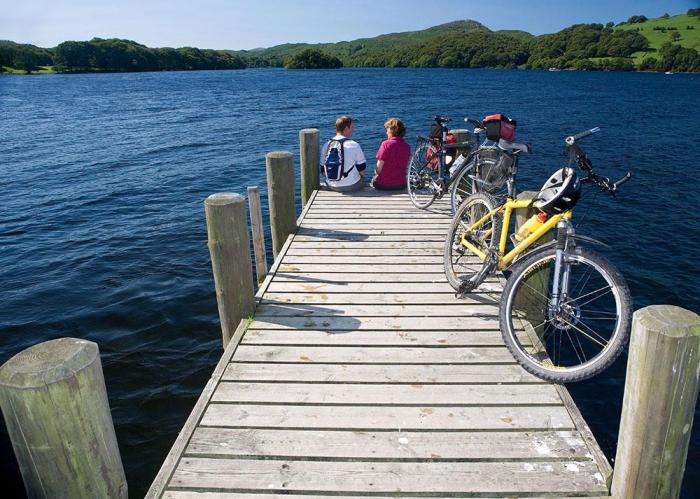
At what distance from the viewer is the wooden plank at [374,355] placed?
4.68 meters

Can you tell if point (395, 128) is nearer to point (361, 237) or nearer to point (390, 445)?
point (361, 237)

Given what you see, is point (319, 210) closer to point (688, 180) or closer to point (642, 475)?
point (642, 475)

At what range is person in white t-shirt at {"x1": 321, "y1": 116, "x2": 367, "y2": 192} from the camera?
384 inches

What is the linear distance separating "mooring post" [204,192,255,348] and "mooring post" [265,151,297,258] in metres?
2.29

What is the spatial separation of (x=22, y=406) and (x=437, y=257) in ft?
17.9

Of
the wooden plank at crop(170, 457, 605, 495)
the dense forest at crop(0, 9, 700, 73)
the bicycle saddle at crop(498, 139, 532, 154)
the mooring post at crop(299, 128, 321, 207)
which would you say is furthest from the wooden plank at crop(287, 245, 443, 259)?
the dense forest at crop(0, 9, 700, 73)

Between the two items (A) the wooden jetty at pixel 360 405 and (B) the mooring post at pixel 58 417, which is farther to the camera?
(A) the wooden jetty at pixel 360 405

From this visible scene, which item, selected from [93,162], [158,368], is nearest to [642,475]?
[158,368]

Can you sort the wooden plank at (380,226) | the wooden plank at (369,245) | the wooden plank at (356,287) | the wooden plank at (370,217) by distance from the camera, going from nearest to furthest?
the wooden plank at (356,287), the wooden plank at (369,245), the wooden plank at (380,226), the wooden plank at (370,217)

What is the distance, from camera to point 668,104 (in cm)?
4791

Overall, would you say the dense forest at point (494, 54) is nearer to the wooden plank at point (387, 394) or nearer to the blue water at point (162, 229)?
the blue water at point (162, 229)

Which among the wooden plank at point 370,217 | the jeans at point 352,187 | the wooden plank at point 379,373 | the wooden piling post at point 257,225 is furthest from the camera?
the jeans at point 352,187

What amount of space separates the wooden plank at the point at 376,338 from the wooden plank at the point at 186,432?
247 mm

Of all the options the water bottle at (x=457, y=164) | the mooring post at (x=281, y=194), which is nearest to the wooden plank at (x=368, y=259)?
the mooring post at (x=281, y=194)
